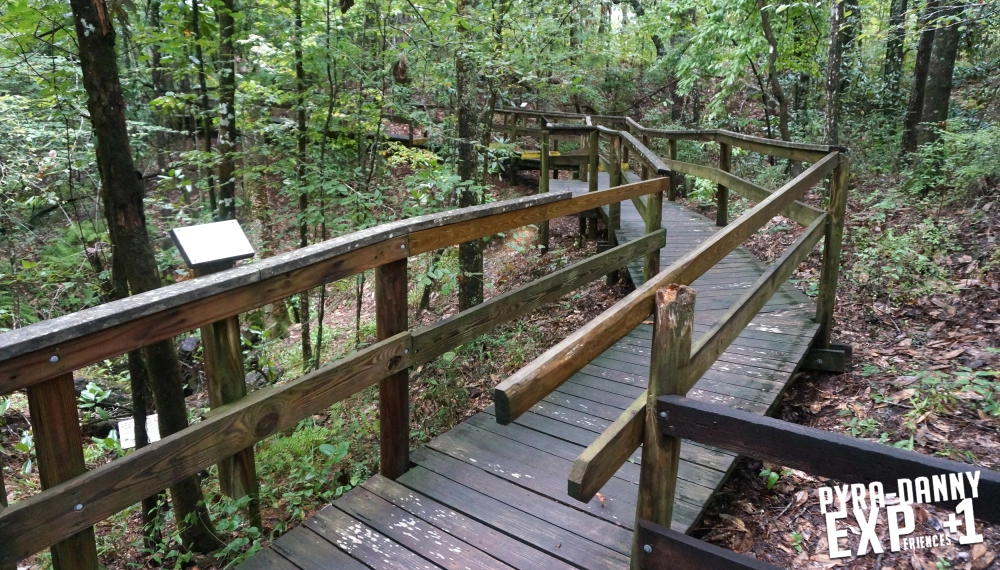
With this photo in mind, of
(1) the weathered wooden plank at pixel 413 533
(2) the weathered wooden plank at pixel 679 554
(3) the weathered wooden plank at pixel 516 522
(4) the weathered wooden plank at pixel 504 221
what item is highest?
(4) the weathered wooden plank at pixel 504 221

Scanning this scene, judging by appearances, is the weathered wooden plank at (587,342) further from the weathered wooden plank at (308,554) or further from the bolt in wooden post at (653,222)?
the bolt in wooden post at (653,222)

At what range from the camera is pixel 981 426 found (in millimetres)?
3455

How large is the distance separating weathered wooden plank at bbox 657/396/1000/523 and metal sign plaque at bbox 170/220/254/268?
1943 millimetres

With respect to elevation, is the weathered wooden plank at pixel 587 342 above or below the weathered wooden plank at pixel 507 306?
above

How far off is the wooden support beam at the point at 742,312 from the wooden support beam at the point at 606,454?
21 centimetres

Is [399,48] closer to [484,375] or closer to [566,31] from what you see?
[484,375]

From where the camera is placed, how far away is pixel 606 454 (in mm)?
1782

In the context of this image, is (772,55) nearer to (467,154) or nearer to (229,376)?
(467,154)

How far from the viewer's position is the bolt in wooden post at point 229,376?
7.70ft

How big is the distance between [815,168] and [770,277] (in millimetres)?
1281

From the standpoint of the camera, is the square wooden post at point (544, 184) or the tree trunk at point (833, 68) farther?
the square wooden post at point (544, 184)

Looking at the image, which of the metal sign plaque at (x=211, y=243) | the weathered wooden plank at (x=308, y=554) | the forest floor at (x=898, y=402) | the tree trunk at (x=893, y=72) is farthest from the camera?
the tree trunk at (x=893, y=72)

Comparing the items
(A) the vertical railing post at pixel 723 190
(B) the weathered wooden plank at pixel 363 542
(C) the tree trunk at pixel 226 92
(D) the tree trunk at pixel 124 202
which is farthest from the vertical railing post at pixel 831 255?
(C) the tree trunk at pixel 226 92

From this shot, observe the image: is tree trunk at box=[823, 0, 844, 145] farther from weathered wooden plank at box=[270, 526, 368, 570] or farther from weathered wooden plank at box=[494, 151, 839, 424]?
weathered wooden plank at box=[270, 526, 368, 570]
